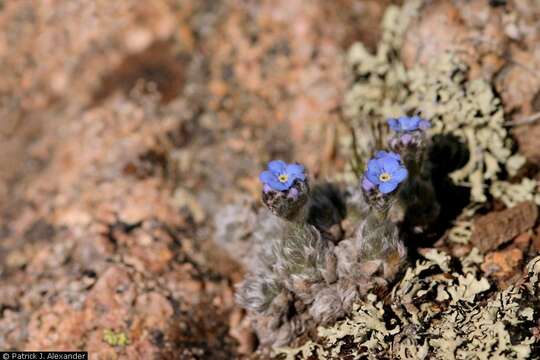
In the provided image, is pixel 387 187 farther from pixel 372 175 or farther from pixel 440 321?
pixel 440 321

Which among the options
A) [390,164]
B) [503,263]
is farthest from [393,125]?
[503,263]

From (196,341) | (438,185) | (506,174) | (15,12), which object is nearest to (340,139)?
(438,185)

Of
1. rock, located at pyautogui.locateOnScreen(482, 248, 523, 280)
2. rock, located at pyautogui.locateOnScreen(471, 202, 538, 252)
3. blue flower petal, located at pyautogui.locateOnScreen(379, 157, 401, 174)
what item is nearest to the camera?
blue flower petal, located at pyautogui.locateOnScreen(379, 157, 401, 174)

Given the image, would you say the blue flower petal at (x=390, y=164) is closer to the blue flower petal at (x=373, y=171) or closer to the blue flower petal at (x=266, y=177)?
the blue flower petal at (x=373, y=171)

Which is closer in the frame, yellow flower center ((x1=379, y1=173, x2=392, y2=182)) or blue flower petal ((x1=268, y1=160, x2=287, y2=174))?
yellow flower center ((x1=379, y1=173, x2=392, y2=182))

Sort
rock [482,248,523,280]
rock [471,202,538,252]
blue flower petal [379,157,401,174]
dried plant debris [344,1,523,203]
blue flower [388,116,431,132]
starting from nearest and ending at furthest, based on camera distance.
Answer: blue flower petal [379,157,401,174], blue flower [388,116,431,132], rock [482,248,523,280], rock [471,202,538,252], dried plant debris [344,1,523,203]

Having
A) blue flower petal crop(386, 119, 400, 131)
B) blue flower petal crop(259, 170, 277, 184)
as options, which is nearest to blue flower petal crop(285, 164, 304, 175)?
blue flower petal crop(259, 170, 277, 184)

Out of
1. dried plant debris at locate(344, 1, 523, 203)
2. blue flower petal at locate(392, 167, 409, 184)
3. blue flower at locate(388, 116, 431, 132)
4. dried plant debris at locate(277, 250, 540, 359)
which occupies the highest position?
dried plant debris at locate(344, 1, 523, 203)

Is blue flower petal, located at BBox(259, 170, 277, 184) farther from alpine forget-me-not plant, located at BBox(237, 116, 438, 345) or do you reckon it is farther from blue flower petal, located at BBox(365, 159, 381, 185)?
blue flower petal, located at BBox(365, 159, 381, 185)
